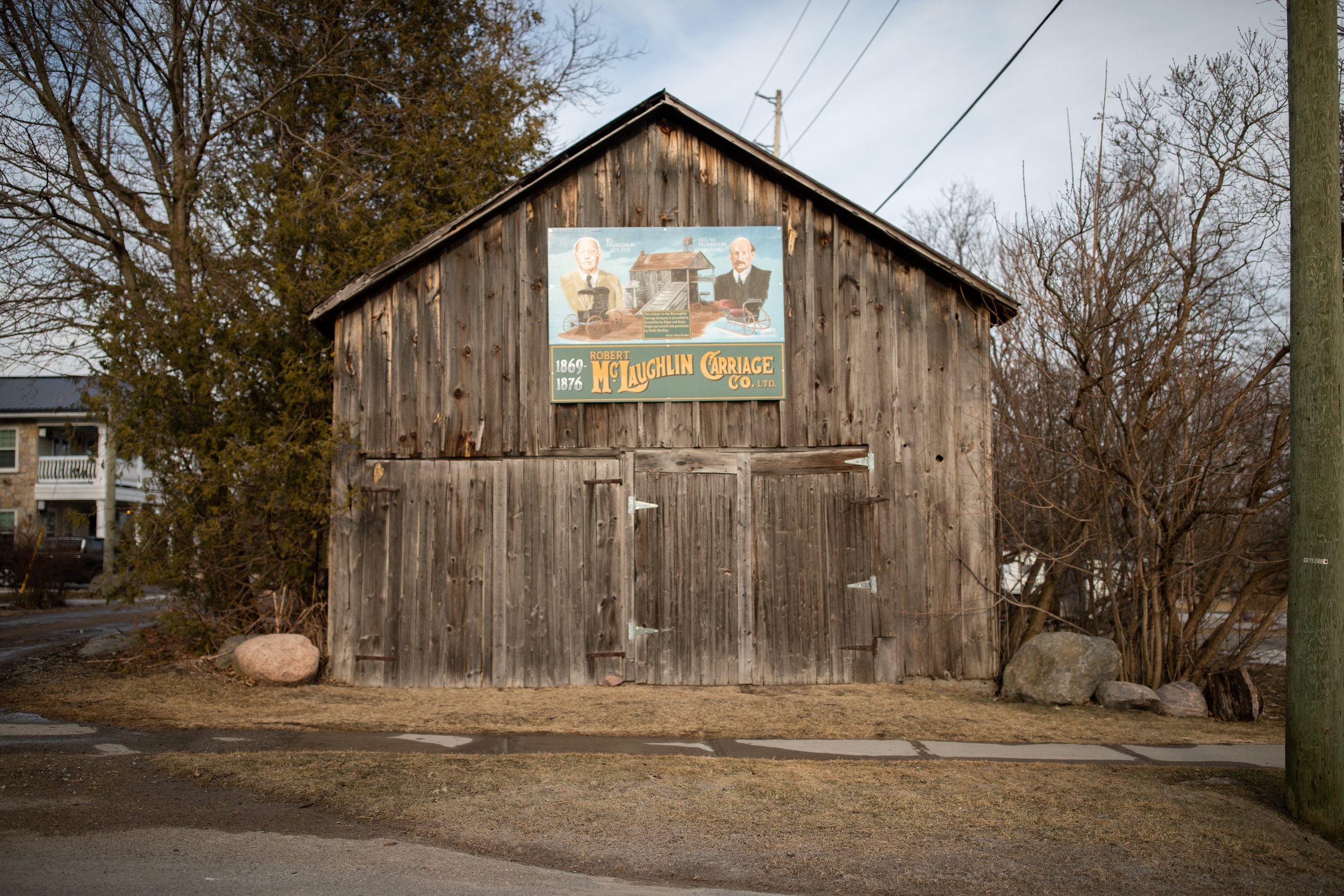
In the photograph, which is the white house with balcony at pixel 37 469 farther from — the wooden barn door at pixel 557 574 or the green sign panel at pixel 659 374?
the green sign panel at pixel 659 374

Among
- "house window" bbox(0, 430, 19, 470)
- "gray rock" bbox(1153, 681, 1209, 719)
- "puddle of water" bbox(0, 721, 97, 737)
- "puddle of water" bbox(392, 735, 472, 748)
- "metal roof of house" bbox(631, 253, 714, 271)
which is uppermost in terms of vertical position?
"metal roof of house" bbox(631, 253, 714, 271)

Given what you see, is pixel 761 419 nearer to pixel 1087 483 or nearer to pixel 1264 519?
pixel 1087 483

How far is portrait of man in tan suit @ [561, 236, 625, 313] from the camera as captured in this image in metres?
10.2

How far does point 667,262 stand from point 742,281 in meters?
0.85

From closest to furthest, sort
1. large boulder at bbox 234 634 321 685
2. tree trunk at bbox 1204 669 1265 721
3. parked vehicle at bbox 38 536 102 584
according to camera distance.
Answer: tree trunk at bbox 1204 669 1265 721 → large boulder at bbox 234 634 321 685 → parked vehicle at bbox 38 536 102 584

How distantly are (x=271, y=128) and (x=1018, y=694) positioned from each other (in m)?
13.2

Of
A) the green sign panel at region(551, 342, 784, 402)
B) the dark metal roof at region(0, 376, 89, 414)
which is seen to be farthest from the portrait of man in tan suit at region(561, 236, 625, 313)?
the dark metal roof at region(0, 376, 89, 414)

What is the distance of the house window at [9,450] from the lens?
31750 millimetres

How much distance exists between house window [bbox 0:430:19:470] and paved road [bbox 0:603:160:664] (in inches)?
589

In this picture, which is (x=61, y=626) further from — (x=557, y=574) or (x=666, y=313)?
(x=666, y=313)

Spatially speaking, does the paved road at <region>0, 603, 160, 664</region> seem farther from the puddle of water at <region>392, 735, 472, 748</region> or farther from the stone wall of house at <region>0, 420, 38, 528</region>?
the stone wall of house at <region>0, 420, 38, 528</region>

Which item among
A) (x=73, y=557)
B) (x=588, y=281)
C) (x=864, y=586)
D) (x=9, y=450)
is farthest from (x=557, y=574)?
(x=9, y=450)

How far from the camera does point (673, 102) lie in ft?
33.3

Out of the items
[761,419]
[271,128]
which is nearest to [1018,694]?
[761,419]
